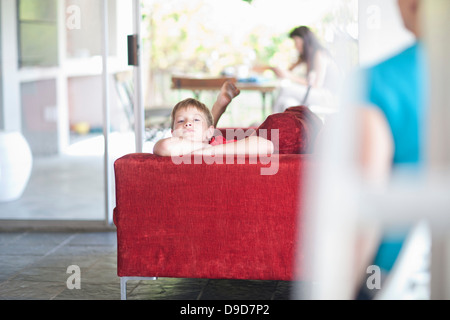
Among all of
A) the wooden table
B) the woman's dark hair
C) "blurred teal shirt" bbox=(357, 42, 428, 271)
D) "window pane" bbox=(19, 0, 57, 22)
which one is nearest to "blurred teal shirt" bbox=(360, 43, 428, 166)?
"blurred teal shirt" bbox=(357, 42, 428, 271)

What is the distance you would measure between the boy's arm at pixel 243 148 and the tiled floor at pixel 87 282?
0.73 m

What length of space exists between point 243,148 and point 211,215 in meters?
0.29

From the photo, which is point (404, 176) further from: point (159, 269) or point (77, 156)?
point (77, 156)

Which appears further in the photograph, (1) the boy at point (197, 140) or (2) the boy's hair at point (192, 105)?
(2) the boy's hair at point (192, 105)

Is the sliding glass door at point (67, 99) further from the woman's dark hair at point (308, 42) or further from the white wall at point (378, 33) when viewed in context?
the white wall at point (378, 33)

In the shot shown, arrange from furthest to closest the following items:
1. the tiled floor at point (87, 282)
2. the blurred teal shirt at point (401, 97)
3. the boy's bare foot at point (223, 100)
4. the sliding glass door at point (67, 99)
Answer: the sliding glass door at point (67, 99)
the boy's bare foot at point (223, 100)
the tiled floor at point (87, 282)
the blurred teal shirt at point (401, 97)

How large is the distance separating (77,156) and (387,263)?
15.8ft

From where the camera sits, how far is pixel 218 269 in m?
2.50

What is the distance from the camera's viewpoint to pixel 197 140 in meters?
2.55

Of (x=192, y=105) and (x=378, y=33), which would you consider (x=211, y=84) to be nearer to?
(x=192, y=105)

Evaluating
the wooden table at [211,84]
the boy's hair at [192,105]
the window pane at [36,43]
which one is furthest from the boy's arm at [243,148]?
the wooden table at [211,84]

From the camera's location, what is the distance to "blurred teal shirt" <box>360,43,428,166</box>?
2.27ft

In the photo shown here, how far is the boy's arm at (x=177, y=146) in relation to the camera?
Result: 2.43 m

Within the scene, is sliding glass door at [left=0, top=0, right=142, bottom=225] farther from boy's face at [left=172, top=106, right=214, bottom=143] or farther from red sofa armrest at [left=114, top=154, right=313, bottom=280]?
red sofa armrest at [left=114, top=154, right=313, bottom=280]
